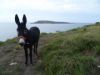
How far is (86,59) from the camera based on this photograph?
26.8ft

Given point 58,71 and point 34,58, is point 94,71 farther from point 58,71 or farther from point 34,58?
point 34,58

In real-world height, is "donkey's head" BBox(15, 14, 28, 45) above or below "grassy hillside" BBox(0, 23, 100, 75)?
above

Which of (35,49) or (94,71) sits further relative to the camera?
(35,49)

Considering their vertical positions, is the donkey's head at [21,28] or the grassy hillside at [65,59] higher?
the donkey's head at [21,28]

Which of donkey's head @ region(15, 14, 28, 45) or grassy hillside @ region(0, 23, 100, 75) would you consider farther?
donkey's head @ region(15, 14, 28, 45)

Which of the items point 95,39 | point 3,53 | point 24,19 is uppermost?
point 24,19

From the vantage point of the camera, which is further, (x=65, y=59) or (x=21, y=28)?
(x=21, y=28)

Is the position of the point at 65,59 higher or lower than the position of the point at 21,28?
lower

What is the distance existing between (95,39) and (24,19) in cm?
256

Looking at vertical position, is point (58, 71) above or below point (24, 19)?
below

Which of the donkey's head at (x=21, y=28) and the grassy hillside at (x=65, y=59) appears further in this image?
the donkey's head at (x=21, y=28)

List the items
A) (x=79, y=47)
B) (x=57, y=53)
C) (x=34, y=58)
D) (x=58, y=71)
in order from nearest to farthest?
(x=58, y=71)
(x=57, y=53)
(x=79, y=47)
(x=34, y=58)

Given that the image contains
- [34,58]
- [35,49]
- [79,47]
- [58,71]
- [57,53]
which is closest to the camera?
[58,71]

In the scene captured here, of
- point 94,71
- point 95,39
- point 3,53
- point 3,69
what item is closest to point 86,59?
point 94,71
